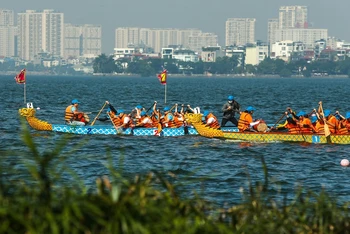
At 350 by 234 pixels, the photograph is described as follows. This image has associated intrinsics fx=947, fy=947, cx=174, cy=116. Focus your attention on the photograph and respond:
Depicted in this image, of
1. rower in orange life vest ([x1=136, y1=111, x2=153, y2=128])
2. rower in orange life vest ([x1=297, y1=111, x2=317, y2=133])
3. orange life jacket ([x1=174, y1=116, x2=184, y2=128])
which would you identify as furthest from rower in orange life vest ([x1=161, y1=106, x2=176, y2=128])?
rower in orange life vest ([x1=297, y1=111, x2=317, y2=133])

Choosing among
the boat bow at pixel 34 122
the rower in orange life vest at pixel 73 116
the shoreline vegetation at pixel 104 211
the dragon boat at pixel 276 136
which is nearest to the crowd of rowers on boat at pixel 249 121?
the rower in orange life vest at pixel 73 116

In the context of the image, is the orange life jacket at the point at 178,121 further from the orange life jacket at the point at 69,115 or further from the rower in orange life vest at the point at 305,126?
the rower in orange life vest at the point at 305,126

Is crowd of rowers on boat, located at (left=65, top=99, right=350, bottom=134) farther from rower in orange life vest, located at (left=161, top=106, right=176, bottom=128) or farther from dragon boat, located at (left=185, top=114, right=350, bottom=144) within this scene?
dragon boat, located at (left=185, top=114, right=350, bottom=144)

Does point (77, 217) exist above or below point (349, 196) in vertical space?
above

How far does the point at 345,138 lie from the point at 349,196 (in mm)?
11252

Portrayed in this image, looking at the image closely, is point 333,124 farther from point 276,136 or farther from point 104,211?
point 104,211

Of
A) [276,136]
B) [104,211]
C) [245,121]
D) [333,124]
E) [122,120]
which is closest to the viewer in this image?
[104,211]

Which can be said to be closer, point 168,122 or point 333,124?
point 333,124

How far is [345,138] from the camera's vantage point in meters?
31.1

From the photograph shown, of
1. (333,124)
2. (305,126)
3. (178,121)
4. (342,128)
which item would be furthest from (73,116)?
(342,128)

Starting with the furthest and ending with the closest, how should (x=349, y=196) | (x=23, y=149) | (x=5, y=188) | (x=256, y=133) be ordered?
(x=256, y=133) → (x=23, y=149) → (x=349, y=196) → (x=5, y=188)

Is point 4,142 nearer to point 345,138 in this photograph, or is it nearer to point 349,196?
point 345,138

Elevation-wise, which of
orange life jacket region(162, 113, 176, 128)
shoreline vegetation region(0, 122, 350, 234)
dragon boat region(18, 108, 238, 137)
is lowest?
dragon boat region(18, 108, 238, 137)

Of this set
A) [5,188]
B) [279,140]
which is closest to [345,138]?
[279,140]
